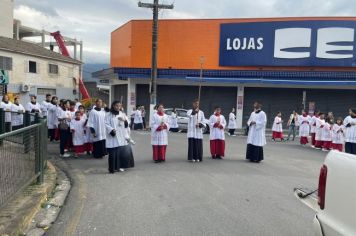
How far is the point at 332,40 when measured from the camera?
2828 centimetres

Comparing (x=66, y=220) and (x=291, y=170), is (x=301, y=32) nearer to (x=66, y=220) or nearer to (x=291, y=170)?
(x=291, y=170)

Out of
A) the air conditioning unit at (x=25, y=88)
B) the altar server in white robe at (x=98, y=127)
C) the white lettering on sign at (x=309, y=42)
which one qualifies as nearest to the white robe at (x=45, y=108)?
the altar server in white robe at (x=98, y=127)

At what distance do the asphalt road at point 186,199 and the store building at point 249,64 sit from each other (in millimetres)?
17420

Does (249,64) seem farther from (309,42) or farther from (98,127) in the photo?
(98,127)

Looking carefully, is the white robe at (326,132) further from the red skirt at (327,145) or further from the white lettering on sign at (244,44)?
the white lettering on sign at (244,44)

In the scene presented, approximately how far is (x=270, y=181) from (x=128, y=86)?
74.9ft

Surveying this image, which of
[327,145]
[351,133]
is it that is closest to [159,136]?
[351,133]

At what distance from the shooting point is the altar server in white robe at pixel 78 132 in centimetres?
1260

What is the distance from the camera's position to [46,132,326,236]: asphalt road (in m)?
5.92

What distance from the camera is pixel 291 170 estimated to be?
11.2m

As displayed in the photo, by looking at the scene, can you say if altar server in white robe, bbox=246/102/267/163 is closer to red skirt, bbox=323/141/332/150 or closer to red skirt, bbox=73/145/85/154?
red skirt, bbox=73/145/85/154

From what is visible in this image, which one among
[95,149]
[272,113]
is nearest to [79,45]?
[272,113]

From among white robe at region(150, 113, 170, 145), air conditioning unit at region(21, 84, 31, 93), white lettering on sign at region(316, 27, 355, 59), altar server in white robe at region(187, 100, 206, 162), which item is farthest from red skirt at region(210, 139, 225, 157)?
air conditioning unit at region(21, 84, 31, 93)

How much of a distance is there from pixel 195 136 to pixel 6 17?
34343mm
